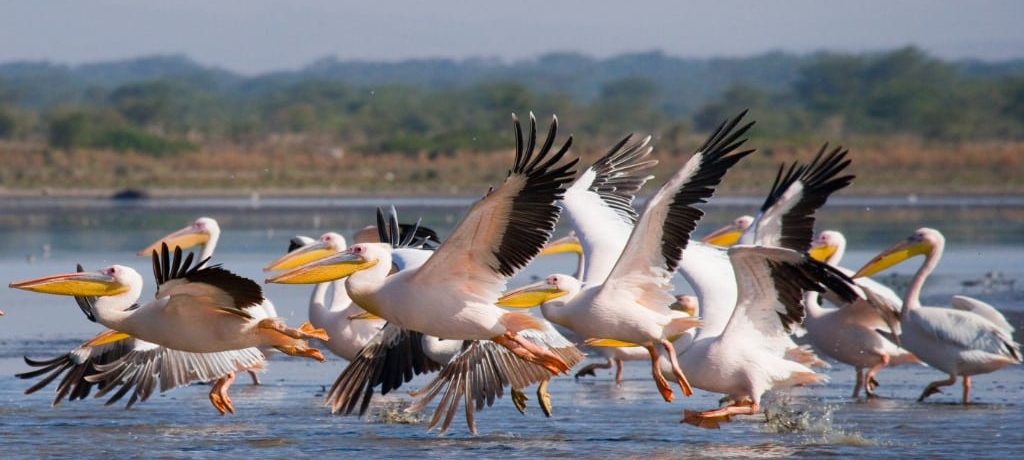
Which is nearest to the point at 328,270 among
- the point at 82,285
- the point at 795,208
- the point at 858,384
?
the point at 82,285

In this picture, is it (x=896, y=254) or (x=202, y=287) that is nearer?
(x=202, y=287)

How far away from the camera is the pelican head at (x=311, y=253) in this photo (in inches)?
350

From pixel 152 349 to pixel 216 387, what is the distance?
0.39m

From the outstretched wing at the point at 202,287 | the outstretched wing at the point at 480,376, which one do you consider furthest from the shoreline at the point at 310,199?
the outstretched wing at the point at 202,287

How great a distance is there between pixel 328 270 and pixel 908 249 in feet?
13.3

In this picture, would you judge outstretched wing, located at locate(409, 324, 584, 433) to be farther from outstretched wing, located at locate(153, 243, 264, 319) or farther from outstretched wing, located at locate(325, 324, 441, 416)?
outstretched wing, located at locate(153, 243, 264, 319)

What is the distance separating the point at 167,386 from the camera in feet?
27.8

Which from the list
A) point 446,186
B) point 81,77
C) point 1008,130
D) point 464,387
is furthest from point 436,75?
point 464,387

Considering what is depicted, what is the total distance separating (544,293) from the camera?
8.20 metres

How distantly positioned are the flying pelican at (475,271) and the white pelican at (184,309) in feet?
0.83

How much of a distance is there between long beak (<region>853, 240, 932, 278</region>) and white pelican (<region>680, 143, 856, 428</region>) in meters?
2.03

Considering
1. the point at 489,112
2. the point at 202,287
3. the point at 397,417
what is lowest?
the point at 397,417

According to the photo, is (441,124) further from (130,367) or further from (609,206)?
(130,367)

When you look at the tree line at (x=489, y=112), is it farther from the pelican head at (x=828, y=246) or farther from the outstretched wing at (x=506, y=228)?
the outstretched wing at (x=506, y=228)
